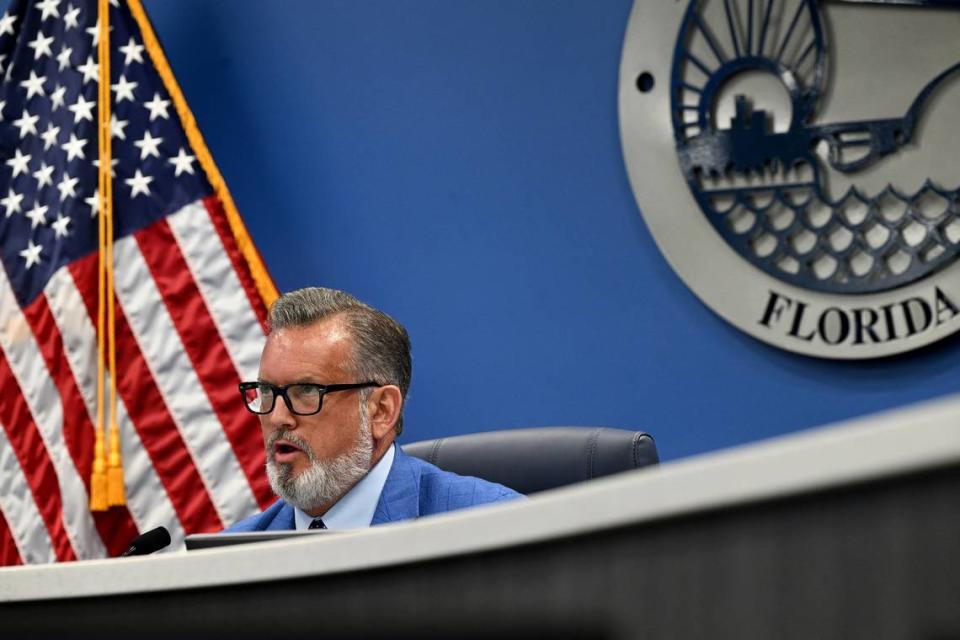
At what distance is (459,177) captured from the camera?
270 centimetres

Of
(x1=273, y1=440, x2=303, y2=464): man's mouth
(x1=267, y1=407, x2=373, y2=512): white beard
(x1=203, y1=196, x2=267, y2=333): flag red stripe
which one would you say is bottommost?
(x1=267, y1=407, x2=373, y2=512): white beard

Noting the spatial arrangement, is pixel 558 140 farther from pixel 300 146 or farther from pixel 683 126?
pixel 300 146

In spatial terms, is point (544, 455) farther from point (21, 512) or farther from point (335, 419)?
point (21, 512)

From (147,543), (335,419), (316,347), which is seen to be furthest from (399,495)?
(147,543)

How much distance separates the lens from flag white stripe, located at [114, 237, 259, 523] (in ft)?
9.00

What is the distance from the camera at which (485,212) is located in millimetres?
2664

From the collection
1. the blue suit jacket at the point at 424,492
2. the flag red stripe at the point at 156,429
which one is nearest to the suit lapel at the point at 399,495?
the blue suit jacket at the point at 424,492

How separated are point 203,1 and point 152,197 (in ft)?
1.82

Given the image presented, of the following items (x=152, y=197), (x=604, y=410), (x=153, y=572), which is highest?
(x=152, y=197)

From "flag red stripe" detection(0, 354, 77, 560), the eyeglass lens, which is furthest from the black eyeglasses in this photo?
"flag red stripe" detection(0, 354, 77, 560)

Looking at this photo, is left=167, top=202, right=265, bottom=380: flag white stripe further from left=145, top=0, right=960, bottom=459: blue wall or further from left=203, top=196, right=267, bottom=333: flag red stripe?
left=145, top=0, right=960, bottom=459: blue wall

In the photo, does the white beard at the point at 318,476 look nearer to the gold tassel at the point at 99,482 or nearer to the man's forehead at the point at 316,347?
the man's forehead at the point at 316,347

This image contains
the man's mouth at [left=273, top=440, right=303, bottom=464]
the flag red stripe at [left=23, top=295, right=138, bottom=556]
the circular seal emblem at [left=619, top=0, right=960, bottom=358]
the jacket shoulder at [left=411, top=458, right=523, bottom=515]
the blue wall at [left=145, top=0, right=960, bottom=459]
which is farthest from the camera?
the flag red stripe at [left=23, top=295, right=138, bottom=556]

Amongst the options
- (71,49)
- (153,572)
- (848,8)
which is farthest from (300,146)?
(153,572)
